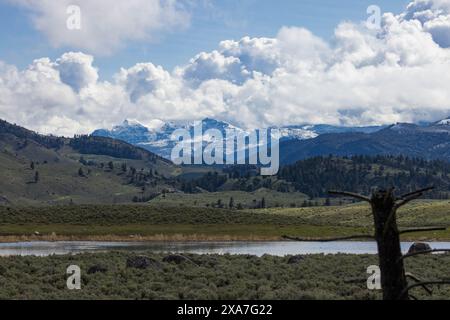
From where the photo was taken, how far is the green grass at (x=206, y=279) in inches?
1086

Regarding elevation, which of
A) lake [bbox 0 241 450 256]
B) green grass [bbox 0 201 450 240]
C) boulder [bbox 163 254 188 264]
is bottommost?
lake [bbox 0 241 450 256]

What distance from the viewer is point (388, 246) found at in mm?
9500

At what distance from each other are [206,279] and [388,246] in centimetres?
2514

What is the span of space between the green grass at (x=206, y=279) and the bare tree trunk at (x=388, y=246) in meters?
12.4

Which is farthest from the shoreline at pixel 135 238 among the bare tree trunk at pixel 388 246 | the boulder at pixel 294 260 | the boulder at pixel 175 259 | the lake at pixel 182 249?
the bare tree trunk at pixel 388 246

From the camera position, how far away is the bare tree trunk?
371 inches

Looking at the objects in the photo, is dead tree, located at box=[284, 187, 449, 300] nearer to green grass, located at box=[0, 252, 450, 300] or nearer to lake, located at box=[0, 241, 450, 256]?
green grass, located at box=[0, 252, 450, 300]

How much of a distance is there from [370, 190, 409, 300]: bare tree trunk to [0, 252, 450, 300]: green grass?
12396 mm

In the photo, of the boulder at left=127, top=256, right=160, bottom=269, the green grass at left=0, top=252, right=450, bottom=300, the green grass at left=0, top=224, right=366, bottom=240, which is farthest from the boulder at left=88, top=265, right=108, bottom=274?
the green grass at left=0, top=224, right=366, bottom=240

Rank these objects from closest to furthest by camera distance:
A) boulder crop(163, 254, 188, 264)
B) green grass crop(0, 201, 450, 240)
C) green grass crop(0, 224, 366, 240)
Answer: boulder crop(163, 254, 188, 264) < green grass crop(0, 224, 366, 240) < green grass crop(0, 201, 450, 240)

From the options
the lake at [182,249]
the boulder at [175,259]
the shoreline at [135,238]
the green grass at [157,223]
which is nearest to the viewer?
the boulder at [175,259]

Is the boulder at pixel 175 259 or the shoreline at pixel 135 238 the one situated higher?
the boulder at pixel 175 259

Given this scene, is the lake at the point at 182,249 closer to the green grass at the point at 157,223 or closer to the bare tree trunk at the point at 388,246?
the green grass at the point at 157,223
